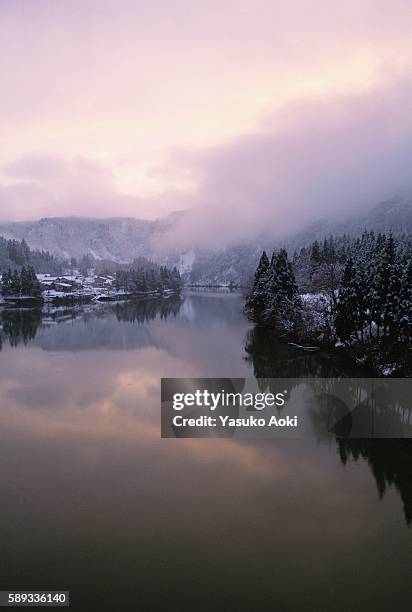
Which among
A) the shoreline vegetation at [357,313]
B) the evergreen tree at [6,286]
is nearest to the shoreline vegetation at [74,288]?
the evergreen tree at [6,286]

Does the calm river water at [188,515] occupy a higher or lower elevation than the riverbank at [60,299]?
lower

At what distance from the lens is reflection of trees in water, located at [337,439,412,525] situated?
15844mm

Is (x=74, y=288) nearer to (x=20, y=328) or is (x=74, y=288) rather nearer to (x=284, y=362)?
(x=20, y=328)

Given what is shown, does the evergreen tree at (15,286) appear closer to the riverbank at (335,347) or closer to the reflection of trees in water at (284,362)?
the riverbank at (335,347)

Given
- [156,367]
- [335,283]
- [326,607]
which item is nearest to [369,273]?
A: [335,283]

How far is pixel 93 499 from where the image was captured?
48.7ft

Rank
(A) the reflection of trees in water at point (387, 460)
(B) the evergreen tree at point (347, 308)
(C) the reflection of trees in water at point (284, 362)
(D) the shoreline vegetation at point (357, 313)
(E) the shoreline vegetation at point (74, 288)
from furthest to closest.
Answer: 1. (E) the shoreline vegetation at point (74, 288)
2. (B) the evergreen tree at point (347, 308)
3. (C) the reflection of trees in water at point (284, 362)
4. (D) the shoreline vegetation at point (357, 313)
5. (A) the reflection of trees in water at point (387, 460)

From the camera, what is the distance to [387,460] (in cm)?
1833

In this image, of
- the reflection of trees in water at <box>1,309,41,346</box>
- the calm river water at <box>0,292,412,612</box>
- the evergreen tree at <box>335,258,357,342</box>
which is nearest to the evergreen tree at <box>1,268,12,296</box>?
the reflection of trees in water at <box>1,309,41,346</box>

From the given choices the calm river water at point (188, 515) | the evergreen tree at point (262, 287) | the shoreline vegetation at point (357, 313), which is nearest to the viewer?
the calm river water at point (188, 515)

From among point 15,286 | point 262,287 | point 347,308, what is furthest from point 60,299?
point 347,308

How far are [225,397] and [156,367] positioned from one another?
10.2m

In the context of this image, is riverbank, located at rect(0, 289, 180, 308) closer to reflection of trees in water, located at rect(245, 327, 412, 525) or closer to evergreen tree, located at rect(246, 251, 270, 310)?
evergreen tree, located at rect(246, 251, 270, 310)

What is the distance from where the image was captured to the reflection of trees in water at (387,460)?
15.8m
